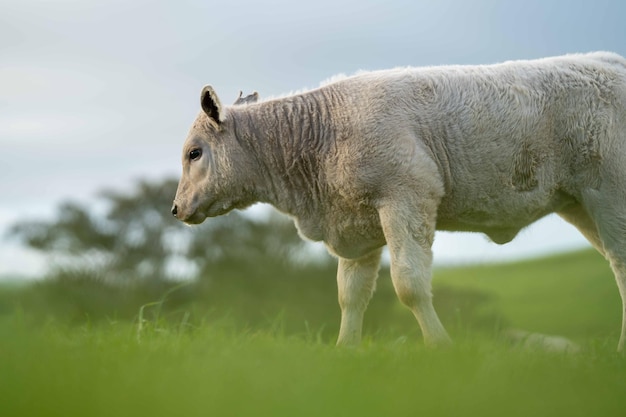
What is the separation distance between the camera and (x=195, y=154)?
8.84m

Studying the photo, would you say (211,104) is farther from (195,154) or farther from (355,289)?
(355,289)

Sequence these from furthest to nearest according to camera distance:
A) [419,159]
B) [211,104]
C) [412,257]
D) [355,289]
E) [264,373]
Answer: [355,289], [211,104], [419,159], [412,257], [264,373]

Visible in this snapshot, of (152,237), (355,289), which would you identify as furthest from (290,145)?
(152,237)

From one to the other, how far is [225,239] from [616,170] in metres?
29.4

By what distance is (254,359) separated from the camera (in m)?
5.52

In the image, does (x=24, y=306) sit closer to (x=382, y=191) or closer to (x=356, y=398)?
(x=382, y=191)

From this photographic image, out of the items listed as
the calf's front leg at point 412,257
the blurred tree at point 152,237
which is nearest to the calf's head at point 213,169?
the calf's front leg at point 412,257

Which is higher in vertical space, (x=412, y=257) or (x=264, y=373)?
(x=264, y=373)

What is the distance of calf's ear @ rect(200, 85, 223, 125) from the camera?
8.46 metres

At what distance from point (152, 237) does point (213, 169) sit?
92.1ft

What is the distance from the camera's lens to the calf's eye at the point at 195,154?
28.9 feet

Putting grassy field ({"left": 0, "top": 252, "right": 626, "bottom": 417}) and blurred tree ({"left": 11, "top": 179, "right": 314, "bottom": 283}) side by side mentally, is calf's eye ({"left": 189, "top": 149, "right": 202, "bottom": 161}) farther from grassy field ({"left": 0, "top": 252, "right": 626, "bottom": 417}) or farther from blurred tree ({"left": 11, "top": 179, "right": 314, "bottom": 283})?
blurred tree ({"left": 11, "top": 179, "right": 314, "bottom": 283})

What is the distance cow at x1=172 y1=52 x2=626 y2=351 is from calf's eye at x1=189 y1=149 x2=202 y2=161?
0.4 inches

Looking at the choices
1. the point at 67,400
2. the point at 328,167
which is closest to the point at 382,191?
the point at 328,167
